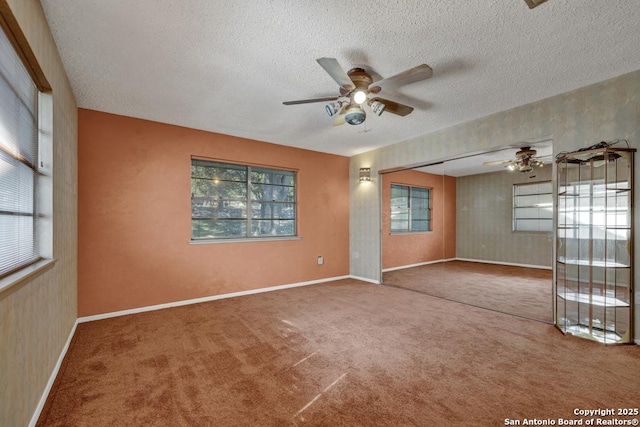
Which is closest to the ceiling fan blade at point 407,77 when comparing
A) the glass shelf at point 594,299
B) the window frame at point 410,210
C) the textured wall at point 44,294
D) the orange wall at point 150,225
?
the textured wall at point 44,294

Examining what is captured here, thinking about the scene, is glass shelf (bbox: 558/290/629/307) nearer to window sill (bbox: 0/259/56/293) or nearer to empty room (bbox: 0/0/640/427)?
empty room (bbox: 0/0/640/427)

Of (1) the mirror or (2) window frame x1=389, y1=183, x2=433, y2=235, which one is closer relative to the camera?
(1) the mirror

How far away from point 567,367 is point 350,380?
1.77m

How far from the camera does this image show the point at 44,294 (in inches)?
78.7

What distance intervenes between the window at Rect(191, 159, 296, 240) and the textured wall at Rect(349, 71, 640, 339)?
170 centimetres

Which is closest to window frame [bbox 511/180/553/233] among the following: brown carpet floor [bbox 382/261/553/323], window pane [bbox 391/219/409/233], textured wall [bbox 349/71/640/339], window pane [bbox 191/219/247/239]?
brown carpet floor [bbox 382/261/553/323]

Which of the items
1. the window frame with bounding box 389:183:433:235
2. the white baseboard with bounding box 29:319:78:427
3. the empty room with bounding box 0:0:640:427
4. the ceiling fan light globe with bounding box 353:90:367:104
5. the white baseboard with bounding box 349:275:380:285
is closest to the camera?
the white baseboard with bounding box 29:319:78:427

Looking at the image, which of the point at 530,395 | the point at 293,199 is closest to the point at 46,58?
the point at 293,199

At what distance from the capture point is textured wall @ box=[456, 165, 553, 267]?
4.16m

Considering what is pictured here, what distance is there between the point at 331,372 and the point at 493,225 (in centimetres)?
391

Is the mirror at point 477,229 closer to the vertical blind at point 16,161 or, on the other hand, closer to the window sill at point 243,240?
the window sill at point 243,240

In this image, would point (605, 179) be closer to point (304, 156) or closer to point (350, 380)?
point (350, 380)

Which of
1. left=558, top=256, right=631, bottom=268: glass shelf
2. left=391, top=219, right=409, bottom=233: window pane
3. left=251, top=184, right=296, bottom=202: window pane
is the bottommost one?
left=558, top=256, right=631, bottom=268: glass shelf

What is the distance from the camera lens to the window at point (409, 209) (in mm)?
5906
